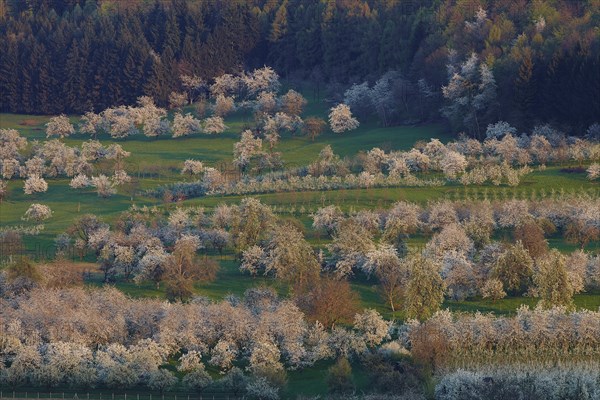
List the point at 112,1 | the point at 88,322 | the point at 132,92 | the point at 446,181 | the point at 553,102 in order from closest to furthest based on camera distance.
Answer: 1. the point at 88,322
2. the point at 446,181
3. the point at 553,102
4. the point at 132,92
5. the point at 112,1

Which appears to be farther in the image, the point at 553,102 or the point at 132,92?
the point at 132,92

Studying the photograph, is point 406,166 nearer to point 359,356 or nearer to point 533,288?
point 533,288

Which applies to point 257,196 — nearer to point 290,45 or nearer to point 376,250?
point 376,250

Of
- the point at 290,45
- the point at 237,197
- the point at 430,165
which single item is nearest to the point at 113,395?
the point at 237,197

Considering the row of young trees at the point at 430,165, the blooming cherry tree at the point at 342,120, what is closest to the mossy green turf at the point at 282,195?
the blooming cherry tree at the point at 342,120

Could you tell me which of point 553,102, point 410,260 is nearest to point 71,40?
point 553,102

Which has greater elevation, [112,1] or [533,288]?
[112,1]

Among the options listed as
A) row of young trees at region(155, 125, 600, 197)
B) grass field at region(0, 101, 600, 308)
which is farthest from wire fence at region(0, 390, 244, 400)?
row of young trees at region(155, 125, 600, 197)
